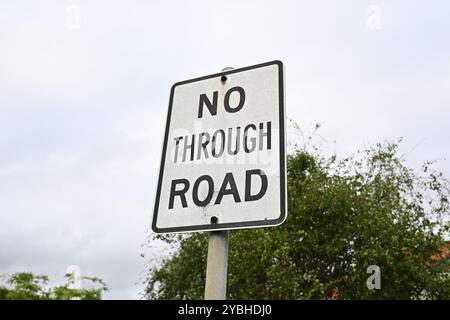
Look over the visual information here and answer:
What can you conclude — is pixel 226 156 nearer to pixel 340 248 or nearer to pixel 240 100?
pixel 240 100

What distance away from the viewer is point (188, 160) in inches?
92.7

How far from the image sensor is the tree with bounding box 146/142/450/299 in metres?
12.1

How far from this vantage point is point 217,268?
208 cm

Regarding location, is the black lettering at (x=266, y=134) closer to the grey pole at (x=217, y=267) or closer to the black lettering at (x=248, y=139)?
the black lettering at (x=248, y=139)

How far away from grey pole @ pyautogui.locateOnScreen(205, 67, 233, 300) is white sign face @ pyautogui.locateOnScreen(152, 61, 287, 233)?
0.05 metres

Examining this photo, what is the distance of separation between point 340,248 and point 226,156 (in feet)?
35.0

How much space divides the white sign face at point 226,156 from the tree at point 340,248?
950 cm

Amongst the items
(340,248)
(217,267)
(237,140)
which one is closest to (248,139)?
(237,140)

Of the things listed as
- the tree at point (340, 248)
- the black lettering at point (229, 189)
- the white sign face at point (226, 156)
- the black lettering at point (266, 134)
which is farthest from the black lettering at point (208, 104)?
the tree at point (340, 248)

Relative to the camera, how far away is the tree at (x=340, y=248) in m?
12.1

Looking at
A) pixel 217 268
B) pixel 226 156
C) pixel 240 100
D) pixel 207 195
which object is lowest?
pixel 217 268

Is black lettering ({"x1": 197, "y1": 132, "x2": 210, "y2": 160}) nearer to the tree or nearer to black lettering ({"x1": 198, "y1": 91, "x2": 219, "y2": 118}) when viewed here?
black lettering ({"x1": 198, "y1": 91, "x2": 219, "y2": 118})

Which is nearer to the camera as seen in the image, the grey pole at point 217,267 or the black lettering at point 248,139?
the grey pole at point 217,267

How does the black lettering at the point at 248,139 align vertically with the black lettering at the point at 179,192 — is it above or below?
above
